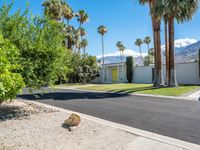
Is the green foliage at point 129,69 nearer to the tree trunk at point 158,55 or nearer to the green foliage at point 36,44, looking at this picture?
the tree trunk at point 158,55

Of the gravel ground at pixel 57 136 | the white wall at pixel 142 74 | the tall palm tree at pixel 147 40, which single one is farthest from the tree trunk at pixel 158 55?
the tall palm tree at pixel 147 40

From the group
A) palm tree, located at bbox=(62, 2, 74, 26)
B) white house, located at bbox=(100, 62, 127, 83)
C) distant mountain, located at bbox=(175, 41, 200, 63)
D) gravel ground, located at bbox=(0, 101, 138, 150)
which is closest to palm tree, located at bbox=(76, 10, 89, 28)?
palm tree, located at bbox=(62, 2, 74, 26)

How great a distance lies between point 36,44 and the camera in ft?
33.0

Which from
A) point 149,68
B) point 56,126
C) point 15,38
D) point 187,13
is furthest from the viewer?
point 149,68

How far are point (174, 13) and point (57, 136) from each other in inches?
804

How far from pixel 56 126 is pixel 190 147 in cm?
393

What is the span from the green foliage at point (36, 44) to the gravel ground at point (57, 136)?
7.59ft

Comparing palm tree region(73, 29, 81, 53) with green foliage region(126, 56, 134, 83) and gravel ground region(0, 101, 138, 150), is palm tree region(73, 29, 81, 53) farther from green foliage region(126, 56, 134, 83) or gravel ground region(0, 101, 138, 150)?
gravel ground region(0, 101, 138, 150)

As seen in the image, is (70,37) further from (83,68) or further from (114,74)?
(114,74)

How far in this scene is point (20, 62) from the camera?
9570mm

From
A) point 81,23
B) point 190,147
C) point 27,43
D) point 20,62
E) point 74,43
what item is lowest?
point 190,147

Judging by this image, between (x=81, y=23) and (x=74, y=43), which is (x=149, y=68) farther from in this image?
(x=81, y=23)

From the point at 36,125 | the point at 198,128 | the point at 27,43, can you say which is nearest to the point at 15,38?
the point at 27,43

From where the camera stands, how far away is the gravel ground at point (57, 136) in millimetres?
6203
